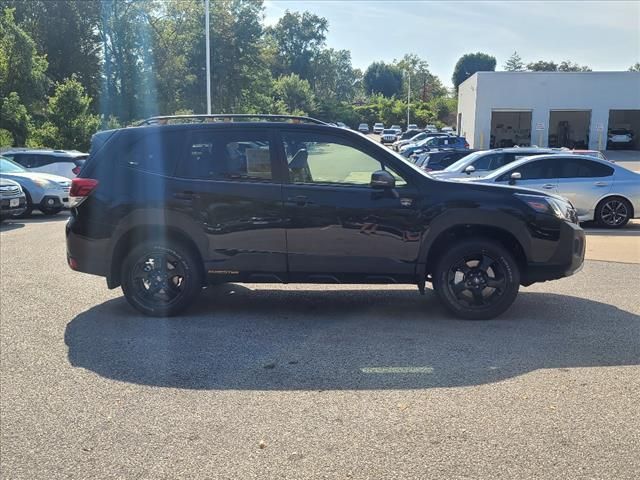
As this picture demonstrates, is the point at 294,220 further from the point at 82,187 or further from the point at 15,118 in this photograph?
the point at 15,118

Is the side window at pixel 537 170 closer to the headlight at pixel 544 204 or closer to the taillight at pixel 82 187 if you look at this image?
the headlight at pixel 544 204

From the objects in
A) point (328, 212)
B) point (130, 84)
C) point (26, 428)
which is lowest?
point (26, 428)

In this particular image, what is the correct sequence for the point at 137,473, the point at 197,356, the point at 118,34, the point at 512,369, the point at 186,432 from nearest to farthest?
1. the point at 137,473
2. the point at 186,432
3. the point at 512,369
4. the point at 197,356
5. the point at 118,34

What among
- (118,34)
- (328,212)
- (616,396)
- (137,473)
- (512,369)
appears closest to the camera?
(137,473)

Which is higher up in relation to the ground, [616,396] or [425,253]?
[425,253]

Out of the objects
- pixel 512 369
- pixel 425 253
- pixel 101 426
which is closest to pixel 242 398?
pixel 101 426

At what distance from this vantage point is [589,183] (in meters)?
12.4

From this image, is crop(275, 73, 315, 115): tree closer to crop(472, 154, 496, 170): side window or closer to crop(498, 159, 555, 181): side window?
crop(472, 154, 496, 170): side window

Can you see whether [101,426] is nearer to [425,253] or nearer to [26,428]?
[26,428]

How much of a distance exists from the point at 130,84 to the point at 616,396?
4613 centimetres

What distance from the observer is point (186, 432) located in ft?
12.7

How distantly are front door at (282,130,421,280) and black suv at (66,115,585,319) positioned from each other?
0.03 ft

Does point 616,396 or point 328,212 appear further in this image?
point 328,212

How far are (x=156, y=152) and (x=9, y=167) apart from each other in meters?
11.7
